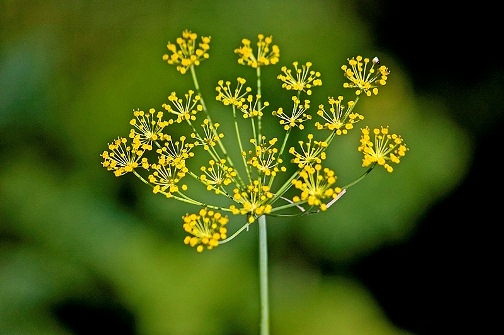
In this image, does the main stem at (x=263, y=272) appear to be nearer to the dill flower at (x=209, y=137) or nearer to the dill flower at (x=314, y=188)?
the dill flower at (x=314, y=188)

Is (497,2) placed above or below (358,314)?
above

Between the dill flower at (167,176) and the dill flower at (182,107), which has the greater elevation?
the dill flower at (182,107)

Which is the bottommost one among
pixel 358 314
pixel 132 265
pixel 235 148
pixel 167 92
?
pixel 358 314

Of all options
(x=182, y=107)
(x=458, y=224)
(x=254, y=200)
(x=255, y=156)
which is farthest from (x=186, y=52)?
(x=458, y=224)

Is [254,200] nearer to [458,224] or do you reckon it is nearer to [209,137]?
[209,137]

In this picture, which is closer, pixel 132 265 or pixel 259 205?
pixel 259 205

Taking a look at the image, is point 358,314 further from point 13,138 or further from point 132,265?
point 13,138

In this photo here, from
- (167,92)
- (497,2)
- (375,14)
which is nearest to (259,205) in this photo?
(167,92)

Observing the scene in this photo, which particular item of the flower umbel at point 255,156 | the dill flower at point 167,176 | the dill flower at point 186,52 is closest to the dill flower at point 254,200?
the flower umbel at point 255,156

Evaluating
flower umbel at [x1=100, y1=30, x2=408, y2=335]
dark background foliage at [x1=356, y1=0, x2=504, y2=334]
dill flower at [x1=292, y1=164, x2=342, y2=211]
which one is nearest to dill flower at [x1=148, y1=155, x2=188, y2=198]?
flower umbel at [x1=100, y1=30, x2=408, y2=335]

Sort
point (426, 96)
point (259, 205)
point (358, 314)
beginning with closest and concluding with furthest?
point (259, 205)
point (358, 314)
point (426, 96)
